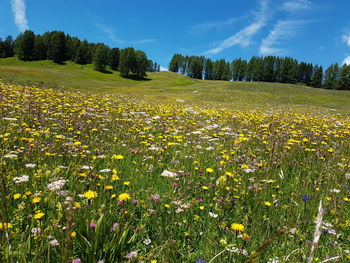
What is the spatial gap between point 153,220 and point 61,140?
10.5 ft

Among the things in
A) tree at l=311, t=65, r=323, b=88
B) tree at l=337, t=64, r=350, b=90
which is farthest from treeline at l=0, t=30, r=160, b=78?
tree at l=337, t=64, r=350, b=90

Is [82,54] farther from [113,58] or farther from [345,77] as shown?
[345,77]

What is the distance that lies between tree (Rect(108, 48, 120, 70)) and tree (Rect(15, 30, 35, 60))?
111ft

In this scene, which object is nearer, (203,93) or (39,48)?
(203,93)

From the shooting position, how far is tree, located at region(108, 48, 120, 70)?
103 metres

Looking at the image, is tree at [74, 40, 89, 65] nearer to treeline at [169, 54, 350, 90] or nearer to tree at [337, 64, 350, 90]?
treeline at [169, 54, 350, 90]

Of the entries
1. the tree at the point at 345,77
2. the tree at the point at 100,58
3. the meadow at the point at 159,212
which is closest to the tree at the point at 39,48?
the tree at the point at 100,58

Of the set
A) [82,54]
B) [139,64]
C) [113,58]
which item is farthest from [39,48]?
[139,64]

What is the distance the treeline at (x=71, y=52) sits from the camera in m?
93.4

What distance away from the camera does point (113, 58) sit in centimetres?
10375

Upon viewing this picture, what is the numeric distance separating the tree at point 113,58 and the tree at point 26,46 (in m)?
33.7

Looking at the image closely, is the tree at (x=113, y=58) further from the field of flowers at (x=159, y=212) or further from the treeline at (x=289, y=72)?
the field of flowers at (x=159, y=212)

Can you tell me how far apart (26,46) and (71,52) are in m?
17.7

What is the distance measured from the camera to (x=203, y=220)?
9.04ft
